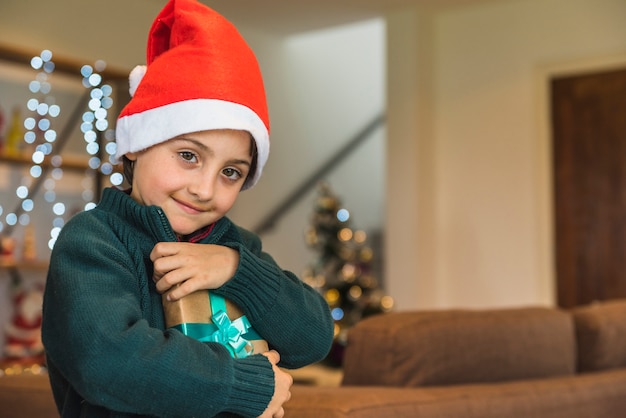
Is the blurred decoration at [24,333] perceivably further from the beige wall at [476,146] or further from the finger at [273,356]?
the finger at [273,356]

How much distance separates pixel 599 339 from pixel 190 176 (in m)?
1.22

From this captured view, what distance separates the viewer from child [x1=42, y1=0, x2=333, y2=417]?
2.98 ft

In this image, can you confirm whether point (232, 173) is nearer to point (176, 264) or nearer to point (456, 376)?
point (176, 264)

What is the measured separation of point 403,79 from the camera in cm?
596

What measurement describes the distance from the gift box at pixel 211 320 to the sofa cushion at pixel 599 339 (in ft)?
3.58

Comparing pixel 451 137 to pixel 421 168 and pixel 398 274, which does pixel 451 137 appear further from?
pixel 398 274

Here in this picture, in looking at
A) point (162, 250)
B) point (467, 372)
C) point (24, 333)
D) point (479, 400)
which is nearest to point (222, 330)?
point (162, 250)

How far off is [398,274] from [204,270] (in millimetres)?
4972

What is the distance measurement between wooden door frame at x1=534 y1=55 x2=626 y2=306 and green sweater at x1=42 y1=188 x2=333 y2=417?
4740mm

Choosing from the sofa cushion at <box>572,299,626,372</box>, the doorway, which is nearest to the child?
the sofa cushion at <box>572,299,626,372</box>

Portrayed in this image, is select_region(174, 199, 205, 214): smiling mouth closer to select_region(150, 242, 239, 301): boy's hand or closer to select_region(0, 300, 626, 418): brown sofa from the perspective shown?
select_region(150, 242, 239, 301): boy's hand

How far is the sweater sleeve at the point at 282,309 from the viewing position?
106 cm

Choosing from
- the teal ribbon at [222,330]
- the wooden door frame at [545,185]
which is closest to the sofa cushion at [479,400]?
the teal ribbon at [222,330]

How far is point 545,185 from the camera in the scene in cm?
565
